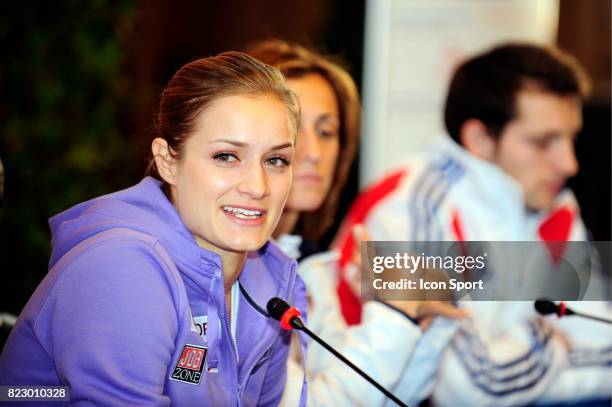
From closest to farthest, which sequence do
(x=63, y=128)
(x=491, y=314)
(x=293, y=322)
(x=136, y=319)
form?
(x=136, y=319)
(x=293, y=322)
(x=491, y=314)
(x=63, y=128)

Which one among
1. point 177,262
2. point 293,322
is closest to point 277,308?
point 293,322

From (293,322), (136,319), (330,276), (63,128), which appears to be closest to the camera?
(136,319)

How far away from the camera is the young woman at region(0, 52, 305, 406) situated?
88 centimetres

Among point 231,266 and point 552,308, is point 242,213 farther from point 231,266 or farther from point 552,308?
point 552,308

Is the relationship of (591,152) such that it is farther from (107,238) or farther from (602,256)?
(107,238)

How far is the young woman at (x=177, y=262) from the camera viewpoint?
88 centimetres

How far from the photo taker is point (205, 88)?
99 cm

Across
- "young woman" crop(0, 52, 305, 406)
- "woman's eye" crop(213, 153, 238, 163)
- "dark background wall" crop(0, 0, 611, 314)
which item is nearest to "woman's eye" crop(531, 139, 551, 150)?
"dark background wall" crop(0, 0, 611, 314)

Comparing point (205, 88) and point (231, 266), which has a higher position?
point (205, 88)

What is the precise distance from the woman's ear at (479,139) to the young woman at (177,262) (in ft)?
2.76

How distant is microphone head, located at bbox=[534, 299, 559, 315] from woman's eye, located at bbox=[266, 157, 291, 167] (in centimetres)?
46

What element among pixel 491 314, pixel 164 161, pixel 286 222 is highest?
pixel 164 161

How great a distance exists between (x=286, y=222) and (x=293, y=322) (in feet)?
1.96

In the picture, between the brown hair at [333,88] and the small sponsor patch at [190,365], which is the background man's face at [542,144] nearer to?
the brown hair at [333,88]
